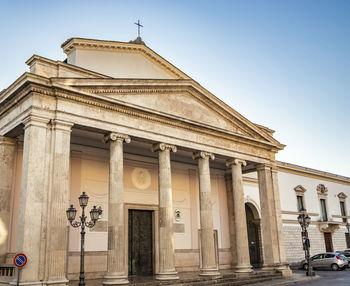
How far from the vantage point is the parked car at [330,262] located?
24.5m

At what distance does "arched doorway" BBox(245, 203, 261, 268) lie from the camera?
24.5m

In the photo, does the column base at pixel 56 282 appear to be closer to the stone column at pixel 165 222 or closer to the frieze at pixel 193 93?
the stone column at pixel 165 222

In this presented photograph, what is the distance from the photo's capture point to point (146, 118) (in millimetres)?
15547

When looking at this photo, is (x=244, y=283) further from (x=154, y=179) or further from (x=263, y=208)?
(x=154, y=179)

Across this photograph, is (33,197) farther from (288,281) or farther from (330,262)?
(330,262)

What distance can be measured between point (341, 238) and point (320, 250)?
370cm

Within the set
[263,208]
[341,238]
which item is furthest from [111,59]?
[341,238]

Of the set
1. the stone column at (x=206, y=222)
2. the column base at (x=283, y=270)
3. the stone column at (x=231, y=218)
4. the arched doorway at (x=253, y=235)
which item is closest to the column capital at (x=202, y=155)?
the stone column at (x=206, y=222)

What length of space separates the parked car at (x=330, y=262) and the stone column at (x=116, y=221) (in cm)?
1659

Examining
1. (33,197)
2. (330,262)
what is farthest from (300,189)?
(33,197)

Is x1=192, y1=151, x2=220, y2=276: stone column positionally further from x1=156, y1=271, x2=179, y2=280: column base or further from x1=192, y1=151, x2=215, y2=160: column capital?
x1=156, y1=271, x2=179, y2=280: column base

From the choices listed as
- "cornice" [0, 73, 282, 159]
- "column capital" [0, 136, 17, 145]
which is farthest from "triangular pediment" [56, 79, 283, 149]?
"column capital" [0, 136, 17, 145]

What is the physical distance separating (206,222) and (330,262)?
12.7 meters

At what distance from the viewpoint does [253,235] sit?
81.7 feet
